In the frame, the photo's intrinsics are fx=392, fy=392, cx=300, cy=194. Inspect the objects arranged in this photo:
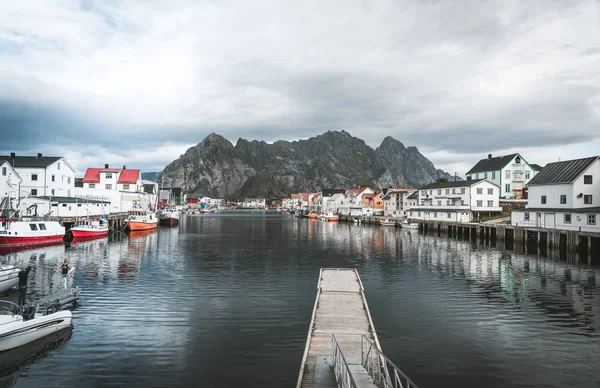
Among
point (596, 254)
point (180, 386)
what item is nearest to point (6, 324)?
point (180, 386)

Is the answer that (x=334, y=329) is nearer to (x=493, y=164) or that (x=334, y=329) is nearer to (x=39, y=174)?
(x=39, y=174)

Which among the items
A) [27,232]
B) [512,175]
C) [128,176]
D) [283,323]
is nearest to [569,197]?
[512,175]

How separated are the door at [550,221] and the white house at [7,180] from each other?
298 feet

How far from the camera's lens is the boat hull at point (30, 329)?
18422 millimetres

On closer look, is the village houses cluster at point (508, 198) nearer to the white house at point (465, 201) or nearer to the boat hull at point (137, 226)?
the white house at point (465, 201)

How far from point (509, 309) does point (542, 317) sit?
2.10 metres

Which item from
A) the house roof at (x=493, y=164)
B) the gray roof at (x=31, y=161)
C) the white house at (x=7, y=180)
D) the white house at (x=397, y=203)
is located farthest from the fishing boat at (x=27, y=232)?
the house roof at (x=493, y=164)

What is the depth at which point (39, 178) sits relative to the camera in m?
79.5

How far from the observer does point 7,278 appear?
28.7 meters

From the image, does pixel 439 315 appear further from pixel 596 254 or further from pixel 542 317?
pixel 596 254

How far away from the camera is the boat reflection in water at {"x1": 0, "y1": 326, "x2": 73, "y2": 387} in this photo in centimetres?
1635

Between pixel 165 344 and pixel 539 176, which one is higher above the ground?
pixel 539 176

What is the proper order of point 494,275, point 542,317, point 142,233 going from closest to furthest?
point 542,317 < point 494,275 < point 142,233

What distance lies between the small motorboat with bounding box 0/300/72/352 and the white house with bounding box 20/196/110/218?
172ft
